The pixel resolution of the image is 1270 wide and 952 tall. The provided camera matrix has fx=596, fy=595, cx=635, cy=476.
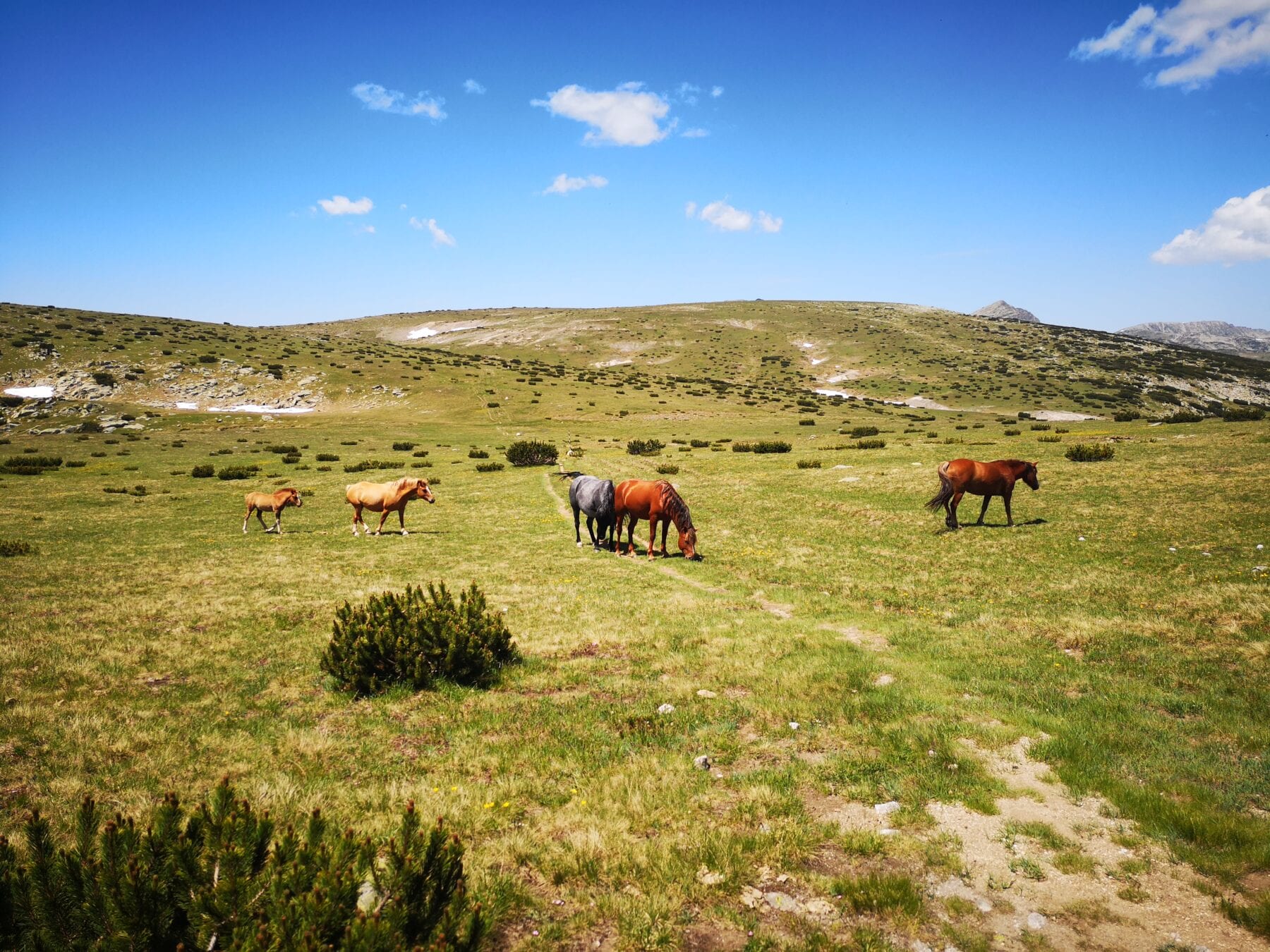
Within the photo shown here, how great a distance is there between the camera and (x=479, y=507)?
33.6 meters

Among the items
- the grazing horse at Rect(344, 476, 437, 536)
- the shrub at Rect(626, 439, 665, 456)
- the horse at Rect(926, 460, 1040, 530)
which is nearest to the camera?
the horse at Rect(926, 460, 1040, 530)

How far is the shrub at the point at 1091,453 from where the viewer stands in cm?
3259

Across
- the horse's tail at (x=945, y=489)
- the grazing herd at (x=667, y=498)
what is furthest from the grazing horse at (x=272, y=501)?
the horse's tail at (x=945, y=489)

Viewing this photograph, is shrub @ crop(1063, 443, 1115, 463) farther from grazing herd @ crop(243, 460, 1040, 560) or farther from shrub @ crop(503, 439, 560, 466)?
shrub @ crop(503, 439, 560, 466)

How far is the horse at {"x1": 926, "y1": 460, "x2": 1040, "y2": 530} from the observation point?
2320 centimetres

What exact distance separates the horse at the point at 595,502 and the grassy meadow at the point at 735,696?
5.71 ft

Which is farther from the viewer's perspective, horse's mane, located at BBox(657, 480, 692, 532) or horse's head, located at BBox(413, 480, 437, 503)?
horse's head, located at BBox(413, 480, 437, 503)

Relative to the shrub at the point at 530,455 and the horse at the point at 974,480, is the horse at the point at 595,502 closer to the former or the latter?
the horse at the point at 974,480

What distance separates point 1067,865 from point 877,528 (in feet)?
63.5

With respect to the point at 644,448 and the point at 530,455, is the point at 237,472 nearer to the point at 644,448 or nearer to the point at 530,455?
the point at 530,455

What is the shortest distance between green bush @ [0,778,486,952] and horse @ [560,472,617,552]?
19.1 meters

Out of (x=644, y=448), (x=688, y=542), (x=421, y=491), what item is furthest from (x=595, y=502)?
(x=644, y=448)

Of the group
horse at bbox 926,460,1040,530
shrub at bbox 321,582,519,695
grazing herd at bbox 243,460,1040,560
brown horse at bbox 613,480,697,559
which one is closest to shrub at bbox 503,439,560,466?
grazing herd at bbox 243,460,1040,560

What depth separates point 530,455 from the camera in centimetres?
5081
